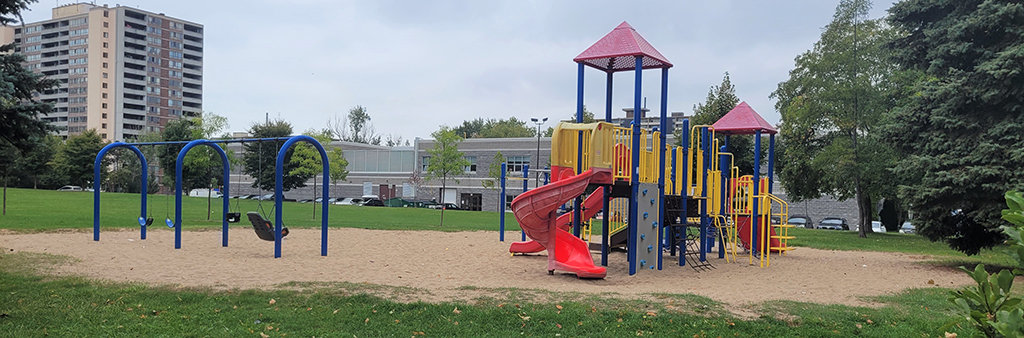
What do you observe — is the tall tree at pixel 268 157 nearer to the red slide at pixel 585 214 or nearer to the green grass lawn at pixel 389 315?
the red slide at pixel 585 214

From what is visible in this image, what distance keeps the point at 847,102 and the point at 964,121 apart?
15441mm

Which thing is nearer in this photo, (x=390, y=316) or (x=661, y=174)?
(x=390, y=316)

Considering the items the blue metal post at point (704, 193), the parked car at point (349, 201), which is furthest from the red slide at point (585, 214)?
the parked car at point (349, 201)

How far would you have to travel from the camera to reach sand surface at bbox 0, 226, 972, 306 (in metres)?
10.4

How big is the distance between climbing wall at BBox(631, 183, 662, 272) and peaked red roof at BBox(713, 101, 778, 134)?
181 inches

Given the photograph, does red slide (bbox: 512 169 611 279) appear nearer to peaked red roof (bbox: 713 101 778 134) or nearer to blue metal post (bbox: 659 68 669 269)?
blue metal post (bbox: 659 68 669 269)

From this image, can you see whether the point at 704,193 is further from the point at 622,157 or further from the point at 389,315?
the point at 389,315

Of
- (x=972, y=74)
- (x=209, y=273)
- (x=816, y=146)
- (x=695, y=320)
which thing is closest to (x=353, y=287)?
(x=209, y=273)

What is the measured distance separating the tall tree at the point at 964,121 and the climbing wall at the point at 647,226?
18.5ft

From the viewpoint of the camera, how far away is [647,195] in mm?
12805

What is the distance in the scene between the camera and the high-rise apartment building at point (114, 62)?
10794 centimetres

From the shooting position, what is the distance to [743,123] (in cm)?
1686

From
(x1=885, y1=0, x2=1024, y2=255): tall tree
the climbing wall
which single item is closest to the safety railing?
the climbing wall

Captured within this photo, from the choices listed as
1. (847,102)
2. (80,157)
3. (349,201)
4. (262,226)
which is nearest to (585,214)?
(262,226)
